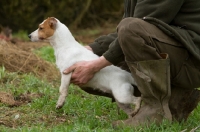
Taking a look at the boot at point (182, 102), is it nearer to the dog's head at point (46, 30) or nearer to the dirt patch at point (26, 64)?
the dog's head at point (46, 30)

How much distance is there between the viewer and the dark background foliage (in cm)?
1295

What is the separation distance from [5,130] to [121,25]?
1.30 meters

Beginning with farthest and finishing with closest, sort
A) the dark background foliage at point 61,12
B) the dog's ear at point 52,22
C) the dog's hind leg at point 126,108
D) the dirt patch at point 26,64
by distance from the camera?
the dark background foliage at point 61,12 < the dirt patch at point 26,64 < the dog's ear at point 52,22 < the dog's hind leg at point 126,108

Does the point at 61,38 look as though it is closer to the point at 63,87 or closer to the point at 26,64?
the point at 63,87

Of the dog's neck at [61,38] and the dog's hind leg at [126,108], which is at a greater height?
the dog's neck at [61,38]

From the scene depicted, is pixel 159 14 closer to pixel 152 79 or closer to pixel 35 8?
pixel 152 79

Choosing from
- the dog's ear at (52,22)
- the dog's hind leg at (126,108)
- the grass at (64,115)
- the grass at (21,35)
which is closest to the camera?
the grass at (64,115)

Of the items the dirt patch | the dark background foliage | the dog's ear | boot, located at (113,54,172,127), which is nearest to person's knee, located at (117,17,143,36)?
boot, located at (113,54,172,127)

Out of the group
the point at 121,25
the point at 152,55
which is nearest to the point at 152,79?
the point at 152,55

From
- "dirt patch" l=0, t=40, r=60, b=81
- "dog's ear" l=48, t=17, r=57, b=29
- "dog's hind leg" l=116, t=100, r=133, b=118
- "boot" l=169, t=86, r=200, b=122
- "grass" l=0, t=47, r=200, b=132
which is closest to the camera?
"grass" l=0, t=47, r=200, b=132

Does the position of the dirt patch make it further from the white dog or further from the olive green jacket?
the olive green jacket

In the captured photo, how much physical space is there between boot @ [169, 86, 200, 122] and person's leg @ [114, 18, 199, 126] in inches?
8.2

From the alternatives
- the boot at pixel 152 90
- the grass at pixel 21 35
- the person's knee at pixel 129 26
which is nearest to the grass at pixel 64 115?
the boot at pixel 152 90

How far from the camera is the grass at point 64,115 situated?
13.9 ft
